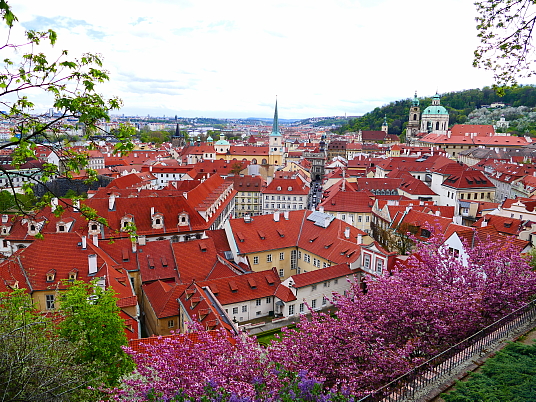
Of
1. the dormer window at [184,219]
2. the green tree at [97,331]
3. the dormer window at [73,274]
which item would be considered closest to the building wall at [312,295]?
the dormer window at [73,274]

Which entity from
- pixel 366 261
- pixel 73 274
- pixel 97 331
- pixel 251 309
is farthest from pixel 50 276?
pixel 366 261

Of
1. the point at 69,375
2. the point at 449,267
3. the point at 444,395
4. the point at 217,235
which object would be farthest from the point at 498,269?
the point at 217,235

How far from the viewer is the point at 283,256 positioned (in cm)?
3838

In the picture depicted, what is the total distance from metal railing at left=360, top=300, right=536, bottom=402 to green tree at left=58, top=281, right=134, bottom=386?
890cm

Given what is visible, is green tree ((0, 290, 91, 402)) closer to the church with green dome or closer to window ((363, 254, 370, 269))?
window ((363, 254, 370, 269))

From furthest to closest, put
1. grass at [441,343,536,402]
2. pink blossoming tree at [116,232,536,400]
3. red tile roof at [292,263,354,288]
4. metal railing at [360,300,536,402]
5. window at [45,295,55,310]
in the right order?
red tile roof at [292,263,354,288], window at [45,295,55,310], metal railing at [360,300,536,402], pink blossoming tree at [116,232,536,400], grass at [441,343,536,402]

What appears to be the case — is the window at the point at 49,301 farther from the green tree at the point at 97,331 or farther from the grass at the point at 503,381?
the grass at the point at 503,381

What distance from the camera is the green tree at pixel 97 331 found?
48.5 ft

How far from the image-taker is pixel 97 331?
15398mm

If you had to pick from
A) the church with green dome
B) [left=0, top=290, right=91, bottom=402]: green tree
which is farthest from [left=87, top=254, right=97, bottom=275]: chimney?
the church with green dome

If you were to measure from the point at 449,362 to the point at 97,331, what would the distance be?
12151 mm

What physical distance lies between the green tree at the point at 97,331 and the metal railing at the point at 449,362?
8.90 metres

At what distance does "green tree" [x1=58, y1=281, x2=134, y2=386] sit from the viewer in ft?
48.5

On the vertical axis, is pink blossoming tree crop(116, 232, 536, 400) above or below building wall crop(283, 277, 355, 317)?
above
